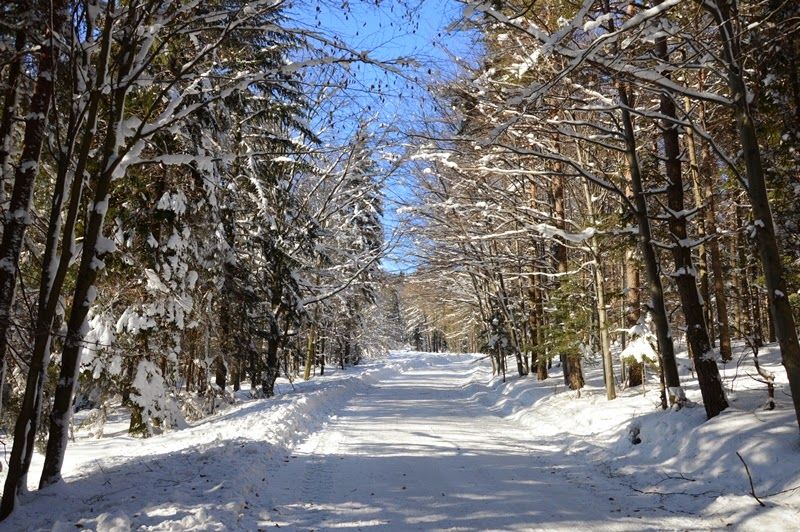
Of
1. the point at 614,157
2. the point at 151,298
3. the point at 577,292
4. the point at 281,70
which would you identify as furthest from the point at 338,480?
the point at 614,157

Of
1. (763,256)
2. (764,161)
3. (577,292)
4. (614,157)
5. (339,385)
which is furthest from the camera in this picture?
(339,385)

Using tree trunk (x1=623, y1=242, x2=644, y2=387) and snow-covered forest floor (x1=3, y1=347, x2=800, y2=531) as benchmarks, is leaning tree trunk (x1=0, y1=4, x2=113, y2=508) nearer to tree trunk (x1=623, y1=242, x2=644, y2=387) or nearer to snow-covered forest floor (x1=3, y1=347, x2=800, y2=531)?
snow-covered forest floor (x1=3, y1=347, x2=800, y2=531)

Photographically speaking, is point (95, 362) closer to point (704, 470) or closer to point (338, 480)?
point (338, 480)

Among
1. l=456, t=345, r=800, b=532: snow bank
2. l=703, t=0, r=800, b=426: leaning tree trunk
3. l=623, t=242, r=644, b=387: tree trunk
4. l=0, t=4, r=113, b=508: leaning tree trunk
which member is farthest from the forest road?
l=623, t=242, r=644, b=387: tree trunk

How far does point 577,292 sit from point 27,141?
12.4m

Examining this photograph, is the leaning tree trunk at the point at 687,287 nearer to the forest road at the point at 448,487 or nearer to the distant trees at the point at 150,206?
the forest road at the point at 448,487

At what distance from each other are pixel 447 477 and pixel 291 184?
14532 millimetres

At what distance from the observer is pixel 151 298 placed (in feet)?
38.1

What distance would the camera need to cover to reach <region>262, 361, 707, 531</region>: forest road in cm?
512

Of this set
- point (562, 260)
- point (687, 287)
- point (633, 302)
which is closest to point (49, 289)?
point (687, 287)

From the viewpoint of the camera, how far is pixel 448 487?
634 cm

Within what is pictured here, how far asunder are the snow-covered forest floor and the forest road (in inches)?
1.0

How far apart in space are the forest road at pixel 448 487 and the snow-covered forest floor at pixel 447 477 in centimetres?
2

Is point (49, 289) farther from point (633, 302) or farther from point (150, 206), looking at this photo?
point (633, 302)
